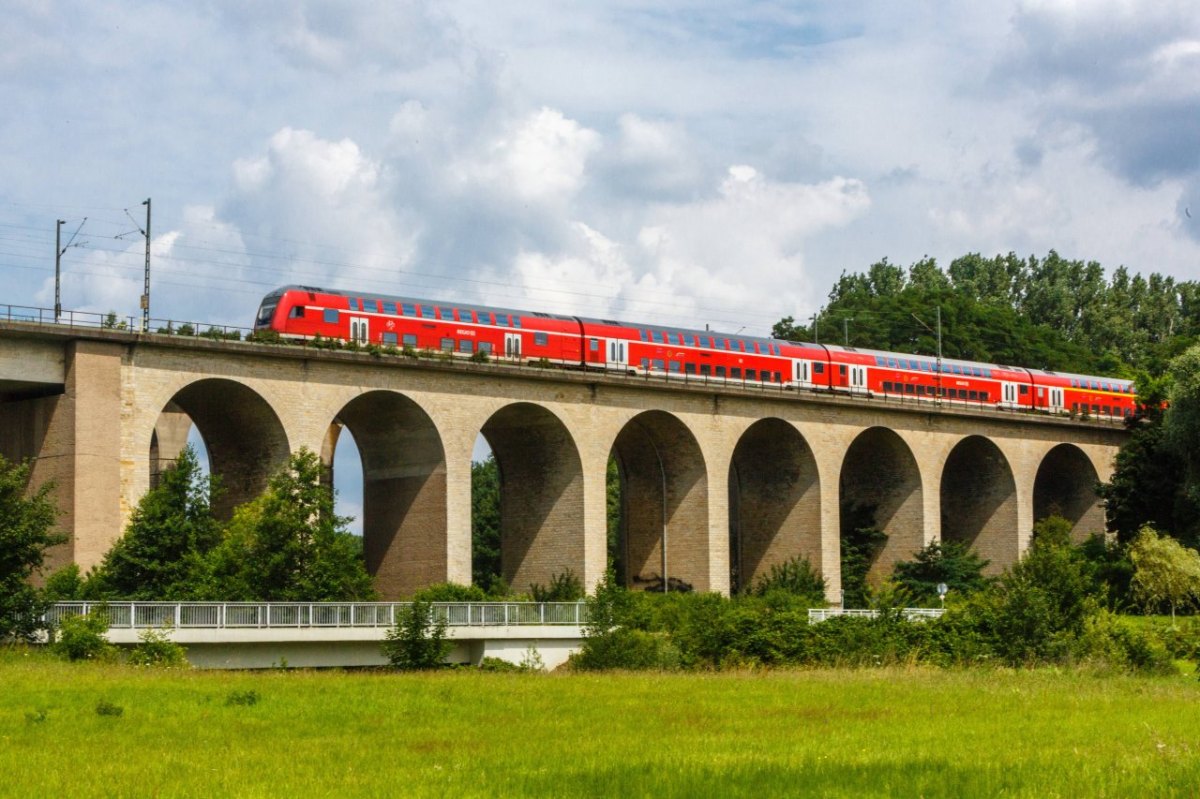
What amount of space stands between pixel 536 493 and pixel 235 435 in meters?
12.8

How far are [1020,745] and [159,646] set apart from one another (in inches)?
860

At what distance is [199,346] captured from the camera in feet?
168

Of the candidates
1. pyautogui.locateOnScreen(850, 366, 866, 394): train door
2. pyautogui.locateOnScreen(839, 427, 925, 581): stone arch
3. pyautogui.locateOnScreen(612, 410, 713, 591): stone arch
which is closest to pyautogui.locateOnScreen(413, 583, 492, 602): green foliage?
pyautogui.locateOnScreen(612, 410, 713, 591): stone arch

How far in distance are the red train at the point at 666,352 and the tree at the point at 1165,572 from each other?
1362cm

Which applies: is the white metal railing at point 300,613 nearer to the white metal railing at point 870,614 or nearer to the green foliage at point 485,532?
the white metal railing at point 870,614

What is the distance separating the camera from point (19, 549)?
37.4 metres

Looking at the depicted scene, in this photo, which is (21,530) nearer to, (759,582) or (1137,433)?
(759,582)

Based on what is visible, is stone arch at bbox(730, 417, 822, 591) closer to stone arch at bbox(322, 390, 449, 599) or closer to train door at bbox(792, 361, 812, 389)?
train door at bbox(792, 361, 812, 389)

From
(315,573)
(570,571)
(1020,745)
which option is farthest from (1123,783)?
(570,571)

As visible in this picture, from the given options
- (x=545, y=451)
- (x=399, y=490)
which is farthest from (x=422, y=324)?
(x=545, y=451)

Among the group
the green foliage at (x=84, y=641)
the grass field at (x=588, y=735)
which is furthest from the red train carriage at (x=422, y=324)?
the grass field at (x=588, y=735)

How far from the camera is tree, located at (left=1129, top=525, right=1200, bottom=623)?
64688 mm

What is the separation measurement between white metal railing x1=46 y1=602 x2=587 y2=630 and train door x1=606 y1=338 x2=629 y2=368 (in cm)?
1614

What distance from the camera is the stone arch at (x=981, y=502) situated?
77.6 metres
